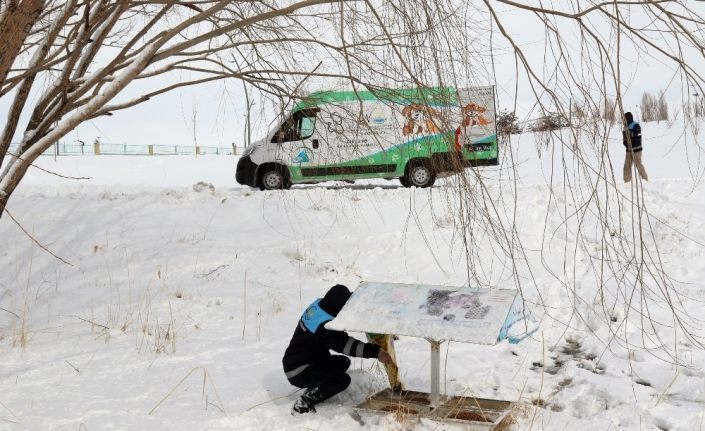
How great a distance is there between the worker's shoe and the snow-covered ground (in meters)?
0.05

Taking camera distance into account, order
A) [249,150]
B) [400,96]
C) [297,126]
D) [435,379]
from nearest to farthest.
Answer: [400,96]
[435,379]
[297,126]
[249,150]

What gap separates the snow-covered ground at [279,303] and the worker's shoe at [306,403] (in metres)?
0.05

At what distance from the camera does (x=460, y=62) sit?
3.23 metres

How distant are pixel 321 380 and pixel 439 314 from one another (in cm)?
87

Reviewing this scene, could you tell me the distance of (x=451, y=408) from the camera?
3.98 meters

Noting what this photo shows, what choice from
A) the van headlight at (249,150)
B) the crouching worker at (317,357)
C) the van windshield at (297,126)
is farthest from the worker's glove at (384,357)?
the van headlight at (249,150)

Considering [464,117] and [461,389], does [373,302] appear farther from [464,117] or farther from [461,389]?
[464,117]

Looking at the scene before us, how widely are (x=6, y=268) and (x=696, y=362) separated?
312 inches

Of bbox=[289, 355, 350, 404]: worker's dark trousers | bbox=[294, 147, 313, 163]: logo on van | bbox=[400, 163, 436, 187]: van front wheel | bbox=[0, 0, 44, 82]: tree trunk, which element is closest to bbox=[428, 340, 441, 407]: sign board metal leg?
bbox=[289, 355, 350, 404]: worker's dark trousers

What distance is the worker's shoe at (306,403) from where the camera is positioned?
4.10 meters

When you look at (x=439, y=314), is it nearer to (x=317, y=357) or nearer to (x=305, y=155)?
(x=317, y=357)

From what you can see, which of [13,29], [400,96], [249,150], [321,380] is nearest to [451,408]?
[321,380]

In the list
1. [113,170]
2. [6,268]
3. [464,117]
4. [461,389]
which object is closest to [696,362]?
[461,389]

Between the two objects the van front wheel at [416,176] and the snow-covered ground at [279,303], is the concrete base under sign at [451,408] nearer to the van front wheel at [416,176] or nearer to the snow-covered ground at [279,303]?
the snow-covered ground at [279,303]
